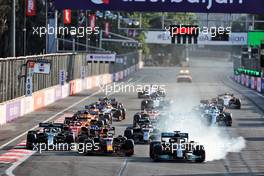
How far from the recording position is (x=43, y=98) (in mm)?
51875

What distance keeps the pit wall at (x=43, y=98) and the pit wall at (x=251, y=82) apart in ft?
46.0

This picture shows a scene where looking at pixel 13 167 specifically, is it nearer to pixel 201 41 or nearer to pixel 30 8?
pixel 30 8

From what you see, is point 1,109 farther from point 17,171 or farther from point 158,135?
point 17,171

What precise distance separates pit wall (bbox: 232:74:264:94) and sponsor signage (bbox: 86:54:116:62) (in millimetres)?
12258

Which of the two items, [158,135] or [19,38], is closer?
[158,135]

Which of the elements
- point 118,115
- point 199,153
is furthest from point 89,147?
point 118,115

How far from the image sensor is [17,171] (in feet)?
77.7

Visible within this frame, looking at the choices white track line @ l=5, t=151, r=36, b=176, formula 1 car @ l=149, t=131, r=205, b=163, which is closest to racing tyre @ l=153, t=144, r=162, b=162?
formula 1 car @ l=149, t=131, r=205, b=163

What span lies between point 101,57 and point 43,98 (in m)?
20.7

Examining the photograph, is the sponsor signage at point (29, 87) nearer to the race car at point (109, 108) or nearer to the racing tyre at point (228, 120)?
the race car at point (109, 108)

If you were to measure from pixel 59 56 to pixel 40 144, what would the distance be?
108 feet

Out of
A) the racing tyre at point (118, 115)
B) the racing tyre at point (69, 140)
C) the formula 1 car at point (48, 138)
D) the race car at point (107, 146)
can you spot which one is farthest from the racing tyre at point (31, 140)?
the racing tyre at point (118, 115)

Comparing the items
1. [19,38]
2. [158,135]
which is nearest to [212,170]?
[158,135]

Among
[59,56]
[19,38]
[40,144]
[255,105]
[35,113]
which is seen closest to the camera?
[40,144]
